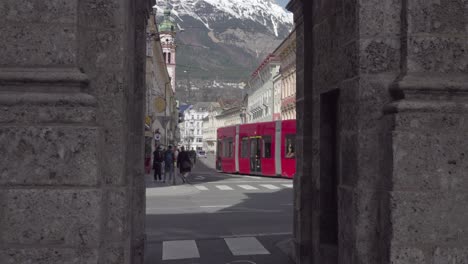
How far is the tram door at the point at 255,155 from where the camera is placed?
33794mm

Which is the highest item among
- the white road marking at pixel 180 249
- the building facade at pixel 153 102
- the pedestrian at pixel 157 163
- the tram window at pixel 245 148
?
the building facade at pixel 153 102

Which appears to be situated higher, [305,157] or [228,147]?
[228,147]

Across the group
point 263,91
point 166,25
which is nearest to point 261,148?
point 263,91

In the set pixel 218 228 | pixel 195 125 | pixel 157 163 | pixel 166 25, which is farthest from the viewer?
pixel 195 125

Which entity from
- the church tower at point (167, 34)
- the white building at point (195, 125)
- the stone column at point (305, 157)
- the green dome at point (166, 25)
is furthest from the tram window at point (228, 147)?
the white building at point (195, 125)

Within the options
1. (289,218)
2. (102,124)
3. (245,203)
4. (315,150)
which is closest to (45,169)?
(102,124)

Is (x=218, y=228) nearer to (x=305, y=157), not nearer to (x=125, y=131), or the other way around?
(x=305, y=157)

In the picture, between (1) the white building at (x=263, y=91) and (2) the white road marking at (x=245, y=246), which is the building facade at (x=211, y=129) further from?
(2) the white road marking at (x=245, y=246)

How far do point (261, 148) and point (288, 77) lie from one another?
30564 millimetres

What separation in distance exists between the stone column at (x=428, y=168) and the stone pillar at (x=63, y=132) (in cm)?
232

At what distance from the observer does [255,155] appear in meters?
34.5

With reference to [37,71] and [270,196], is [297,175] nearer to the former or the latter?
[37,71]

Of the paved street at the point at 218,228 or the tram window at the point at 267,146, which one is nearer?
the paved street at the point at 218,228

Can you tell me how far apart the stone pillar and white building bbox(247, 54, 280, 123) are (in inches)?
2675
